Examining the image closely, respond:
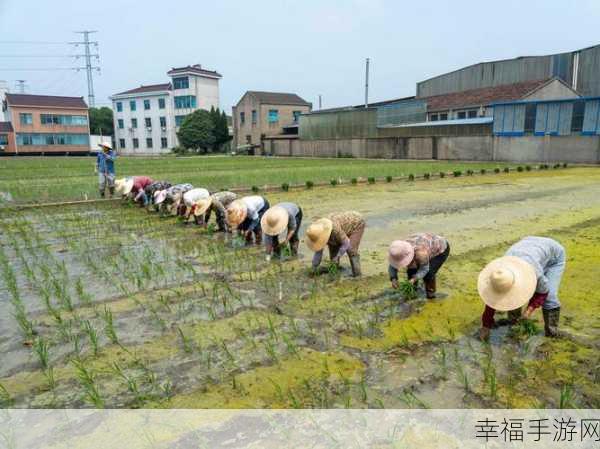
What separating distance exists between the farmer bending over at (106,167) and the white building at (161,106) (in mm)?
41863

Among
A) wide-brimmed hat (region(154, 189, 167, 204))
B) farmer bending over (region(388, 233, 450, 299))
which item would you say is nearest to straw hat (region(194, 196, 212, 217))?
wide-brimmed hat (region(154, 189, 167, 204))

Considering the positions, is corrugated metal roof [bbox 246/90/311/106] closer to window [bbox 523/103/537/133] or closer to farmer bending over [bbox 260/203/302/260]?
window [bbox 523/103/537/133]

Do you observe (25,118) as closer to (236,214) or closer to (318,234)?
(236,214)

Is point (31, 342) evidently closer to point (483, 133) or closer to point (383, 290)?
point (383, 290)

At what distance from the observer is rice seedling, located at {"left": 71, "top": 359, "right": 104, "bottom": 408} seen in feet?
10.1

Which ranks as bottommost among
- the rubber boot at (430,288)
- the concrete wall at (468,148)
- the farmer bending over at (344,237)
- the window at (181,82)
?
the rubber boot at (430,288)

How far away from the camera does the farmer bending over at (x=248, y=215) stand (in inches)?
254

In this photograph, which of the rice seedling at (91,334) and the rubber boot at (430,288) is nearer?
the rice seedling at (91,334)

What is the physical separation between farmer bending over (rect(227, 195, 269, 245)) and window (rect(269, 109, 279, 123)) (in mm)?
41959

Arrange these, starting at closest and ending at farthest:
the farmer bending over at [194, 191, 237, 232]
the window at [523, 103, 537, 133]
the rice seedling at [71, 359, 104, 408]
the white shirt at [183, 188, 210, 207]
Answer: the rice seedling at [71, 359, 104, 408], the farmer bending over at [194, 191, 237, 232], the white shirt at [183, 188, 210, 207], the window at [523, 103, 537, 133]

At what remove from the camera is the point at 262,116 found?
47.2 metres

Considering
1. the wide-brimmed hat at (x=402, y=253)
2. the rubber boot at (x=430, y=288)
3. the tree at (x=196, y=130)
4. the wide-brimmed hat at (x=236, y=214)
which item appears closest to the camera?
the wide-brimmed hat at (x=402, y=253)

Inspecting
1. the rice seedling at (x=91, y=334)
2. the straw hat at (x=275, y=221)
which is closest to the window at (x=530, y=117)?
the straw hat at (x=275, y=221)

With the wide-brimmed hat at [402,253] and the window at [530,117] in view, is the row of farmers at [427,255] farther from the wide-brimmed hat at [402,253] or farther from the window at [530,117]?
the window at [530,117]
